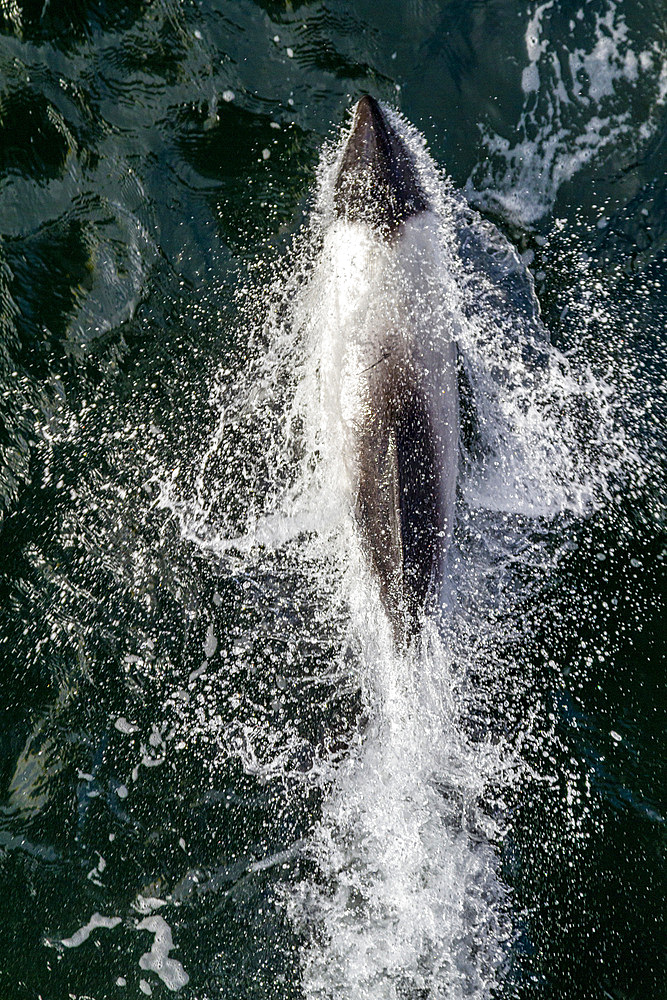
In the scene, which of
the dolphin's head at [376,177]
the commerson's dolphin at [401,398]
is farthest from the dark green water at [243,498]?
the commerson's dolphin at [401,398]

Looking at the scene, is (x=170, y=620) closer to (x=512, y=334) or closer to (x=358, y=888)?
(x=358, y=888)

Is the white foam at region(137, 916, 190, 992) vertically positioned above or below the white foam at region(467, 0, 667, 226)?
below

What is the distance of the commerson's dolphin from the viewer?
3477 mm

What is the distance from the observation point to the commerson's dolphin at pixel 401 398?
3477 mm

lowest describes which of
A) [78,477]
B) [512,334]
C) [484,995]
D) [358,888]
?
[484,995]

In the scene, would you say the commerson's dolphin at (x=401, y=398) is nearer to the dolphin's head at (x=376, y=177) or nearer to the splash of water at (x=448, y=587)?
the dolphin's head at (x=376, y=177)

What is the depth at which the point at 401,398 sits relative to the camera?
137 inches

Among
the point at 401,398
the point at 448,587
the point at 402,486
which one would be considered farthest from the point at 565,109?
the point at 448,587

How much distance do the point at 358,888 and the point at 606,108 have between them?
4.49 meters

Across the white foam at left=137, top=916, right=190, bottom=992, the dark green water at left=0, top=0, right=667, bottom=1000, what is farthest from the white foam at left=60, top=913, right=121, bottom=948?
the white foam at left=137, top=916, right=190, bottom=992

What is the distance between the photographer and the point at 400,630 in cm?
364

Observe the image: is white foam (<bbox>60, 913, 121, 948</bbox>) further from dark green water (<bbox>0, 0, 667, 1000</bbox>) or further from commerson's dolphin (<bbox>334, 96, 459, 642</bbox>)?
commerson's dolphin (<bbox>334, 96, 459, 642</bbox>)

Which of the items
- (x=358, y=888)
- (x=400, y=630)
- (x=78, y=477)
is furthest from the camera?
(x=78, y=477)

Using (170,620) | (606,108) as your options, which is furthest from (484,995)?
(606,108)
